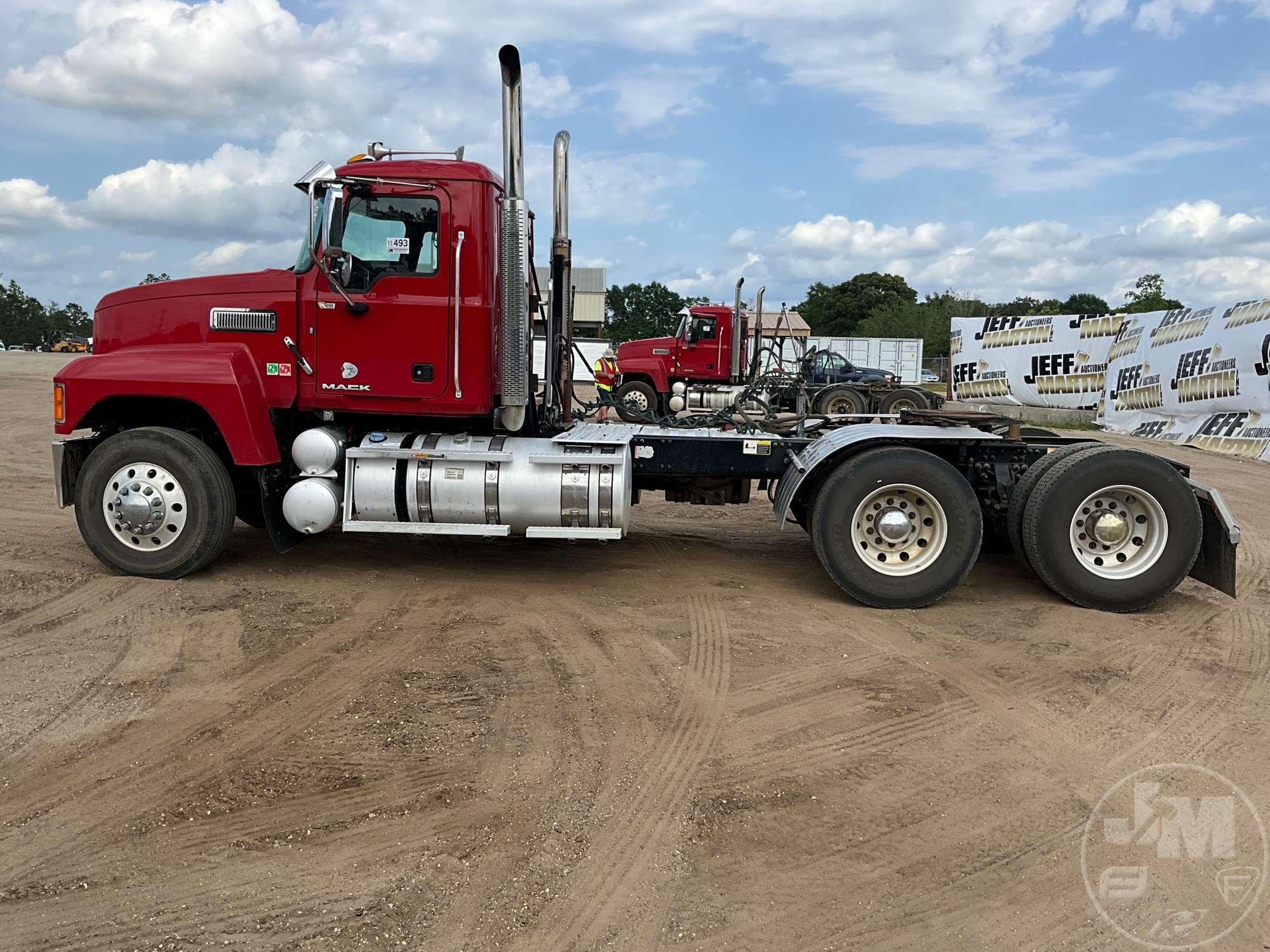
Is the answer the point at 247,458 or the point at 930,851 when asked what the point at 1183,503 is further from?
the point at 247,458

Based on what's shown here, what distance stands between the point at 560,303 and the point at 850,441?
256 cm

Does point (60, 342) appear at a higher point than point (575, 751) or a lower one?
higher

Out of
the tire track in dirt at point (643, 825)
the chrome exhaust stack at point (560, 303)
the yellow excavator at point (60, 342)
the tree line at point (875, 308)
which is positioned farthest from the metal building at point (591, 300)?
the yellow excavator at point (60, 342)

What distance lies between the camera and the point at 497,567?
299 inches

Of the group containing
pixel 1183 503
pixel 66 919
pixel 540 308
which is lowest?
pixel 66 919

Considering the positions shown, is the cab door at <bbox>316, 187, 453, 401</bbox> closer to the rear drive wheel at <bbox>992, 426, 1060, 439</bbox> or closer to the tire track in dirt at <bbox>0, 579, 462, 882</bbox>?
the tire track in dirt at <bbox>0, 579, 462, 882</bbox>

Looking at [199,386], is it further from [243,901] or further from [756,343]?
[756,343]

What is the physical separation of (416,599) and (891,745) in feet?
11.5

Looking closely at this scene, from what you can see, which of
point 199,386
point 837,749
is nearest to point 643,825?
point 837,749

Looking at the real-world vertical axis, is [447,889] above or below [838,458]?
below

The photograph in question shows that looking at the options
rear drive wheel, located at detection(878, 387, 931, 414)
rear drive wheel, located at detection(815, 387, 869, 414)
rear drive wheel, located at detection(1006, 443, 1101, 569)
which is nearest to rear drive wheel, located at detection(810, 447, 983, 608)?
rear drive wheel, located at detection(1006, 443, 1101, 569)

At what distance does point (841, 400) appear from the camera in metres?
22.0

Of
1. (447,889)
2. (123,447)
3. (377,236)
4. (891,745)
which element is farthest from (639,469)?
(447,889)

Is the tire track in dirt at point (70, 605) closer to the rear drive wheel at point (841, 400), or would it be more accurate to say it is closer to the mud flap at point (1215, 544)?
the mud flap at point (1215, 544)
